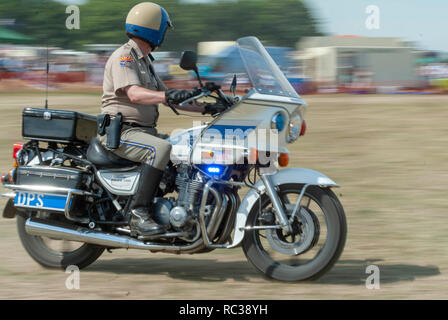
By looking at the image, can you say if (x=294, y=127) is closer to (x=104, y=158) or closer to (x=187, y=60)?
(x=187, y=60)

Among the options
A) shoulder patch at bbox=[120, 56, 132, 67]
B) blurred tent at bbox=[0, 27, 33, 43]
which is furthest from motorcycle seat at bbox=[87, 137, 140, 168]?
blurred tent at bbox=[0, 27, 33, 43]

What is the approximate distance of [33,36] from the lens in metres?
32.8

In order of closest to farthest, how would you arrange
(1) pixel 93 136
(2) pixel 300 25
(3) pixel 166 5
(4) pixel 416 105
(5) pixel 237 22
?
(1) pixel 93 136
(4) pixel 416 105
(3) pixel 166 5
(5) pixel 237 22
(2) pixel 300 25

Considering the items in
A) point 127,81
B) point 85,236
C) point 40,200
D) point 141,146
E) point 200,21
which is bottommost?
point 85,236

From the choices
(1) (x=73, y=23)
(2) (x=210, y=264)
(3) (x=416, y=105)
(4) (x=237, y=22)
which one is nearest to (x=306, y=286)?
(2) (x=210, y=264)

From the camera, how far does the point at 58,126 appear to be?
530cm

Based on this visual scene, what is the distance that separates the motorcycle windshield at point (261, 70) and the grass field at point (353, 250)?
1.39 m

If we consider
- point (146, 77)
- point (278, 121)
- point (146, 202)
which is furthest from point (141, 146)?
point (278, 121)

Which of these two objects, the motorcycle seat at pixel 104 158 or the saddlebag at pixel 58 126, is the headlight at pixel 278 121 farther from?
the saddlebag at pixel 58 126

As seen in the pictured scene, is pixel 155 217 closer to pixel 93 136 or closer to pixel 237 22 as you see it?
pixel 93 136

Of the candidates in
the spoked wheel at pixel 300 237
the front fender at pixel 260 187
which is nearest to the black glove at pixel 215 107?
the front fender at pixel 260 187

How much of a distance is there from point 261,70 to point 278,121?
1.37 feet

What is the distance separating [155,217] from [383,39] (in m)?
22.3

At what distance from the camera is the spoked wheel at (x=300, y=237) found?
15.5 feet
